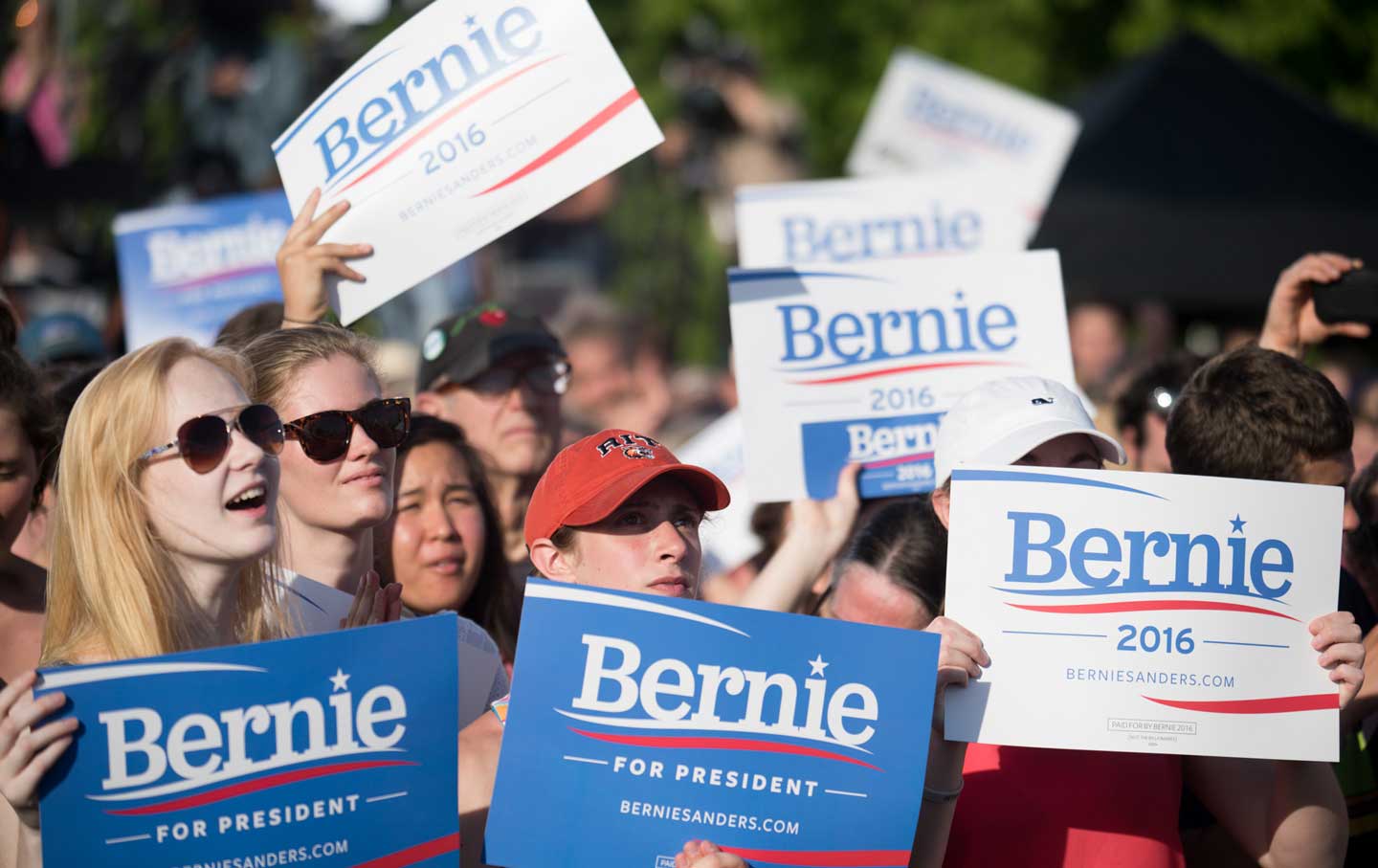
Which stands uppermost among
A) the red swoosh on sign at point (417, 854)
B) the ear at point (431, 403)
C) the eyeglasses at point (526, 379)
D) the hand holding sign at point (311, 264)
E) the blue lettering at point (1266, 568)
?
the hand holding sign at point (311, 264)

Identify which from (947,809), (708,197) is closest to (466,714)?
(947,809)

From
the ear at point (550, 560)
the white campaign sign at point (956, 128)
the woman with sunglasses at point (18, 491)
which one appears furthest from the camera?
the white campaign sign at point (956, 128)

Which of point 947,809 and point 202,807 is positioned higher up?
point 202,807

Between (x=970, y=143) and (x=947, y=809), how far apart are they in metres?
5.40

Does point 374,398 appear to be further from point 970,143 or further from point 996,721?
→ point 970,143

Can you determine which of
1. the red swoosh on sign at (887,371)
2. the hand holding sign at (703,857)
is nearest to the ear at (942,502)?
the hand holding sign at (703,857)

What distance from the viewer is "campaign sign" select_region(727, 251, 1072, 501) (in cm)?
452

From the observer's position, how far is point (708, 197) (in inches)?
933

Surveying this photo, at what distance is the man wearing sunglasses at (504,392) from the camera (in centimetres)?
482

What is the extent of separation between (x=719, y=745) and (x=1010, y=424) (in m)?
1.08

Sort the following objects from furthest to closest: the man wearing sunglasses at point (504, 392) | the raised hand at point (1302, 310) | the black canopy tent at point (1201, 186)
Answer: the black canopy tent at point (1201, 186) → the man wearing sunglasses at point (504, 392) → the raised hand at point (1302, 310)

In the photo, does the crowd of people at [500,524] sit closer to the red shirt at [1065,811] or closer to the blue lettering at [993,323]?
the red shirt at [1065,811]

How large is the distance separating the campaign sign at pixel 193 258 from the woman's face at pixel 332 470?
3140mm

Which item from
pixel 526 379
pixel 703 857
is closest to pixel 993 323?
pixel 526 379
